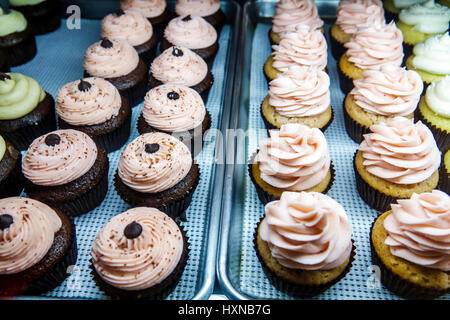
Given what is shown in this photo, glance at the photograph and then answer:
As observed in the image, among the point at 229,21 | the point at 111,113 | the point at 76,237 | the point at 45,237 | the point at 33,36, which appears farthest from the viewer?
the point at 229,21

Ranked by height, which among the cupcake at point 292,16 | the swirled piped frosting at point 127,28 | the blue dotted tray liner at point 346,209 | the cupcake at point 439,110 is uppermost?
the cupcake at point 292,16

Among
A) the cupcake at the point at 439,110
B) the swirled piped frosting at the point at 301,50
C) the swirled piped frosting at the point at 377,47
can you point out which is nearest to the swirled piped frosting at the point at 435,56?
the swirled piped frosting at the point at 377,47

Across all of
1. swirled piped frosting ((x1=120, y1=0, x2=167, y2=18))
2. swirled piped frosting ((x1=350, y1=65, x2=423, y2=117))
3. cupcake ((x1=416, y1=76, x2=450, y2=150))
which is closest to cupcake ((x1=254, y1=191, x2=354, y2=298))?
swirled piped frosting ((x1=350, y1=65, x2=423, y2=117))

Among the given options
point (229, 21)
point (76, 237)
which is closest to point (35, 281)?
point (76, 237)

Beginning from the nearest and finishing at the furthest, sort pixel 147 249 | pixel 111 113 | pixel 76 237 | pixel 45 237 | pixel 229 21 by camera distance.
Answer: pixel 147 249 → pixel 45 237 → pixel 76 237 → pixel 111 113 → pixel 229 21

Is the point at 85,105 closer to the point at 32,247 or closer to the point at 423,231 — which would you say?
the point at 32,247

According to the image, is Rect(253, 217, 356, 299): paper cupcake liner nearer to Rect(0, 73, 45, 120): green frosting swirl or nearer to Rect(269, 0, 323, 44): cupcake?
Rect(0, 73, 45, 120): green frosting swirl

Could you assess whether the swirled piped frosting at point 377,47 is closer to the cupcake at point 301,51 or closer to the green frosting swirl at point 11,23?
the cupcake at point 301,51

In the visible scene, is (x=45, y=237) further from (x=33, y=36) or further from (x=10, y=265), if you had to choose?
(x=33, y=36)
